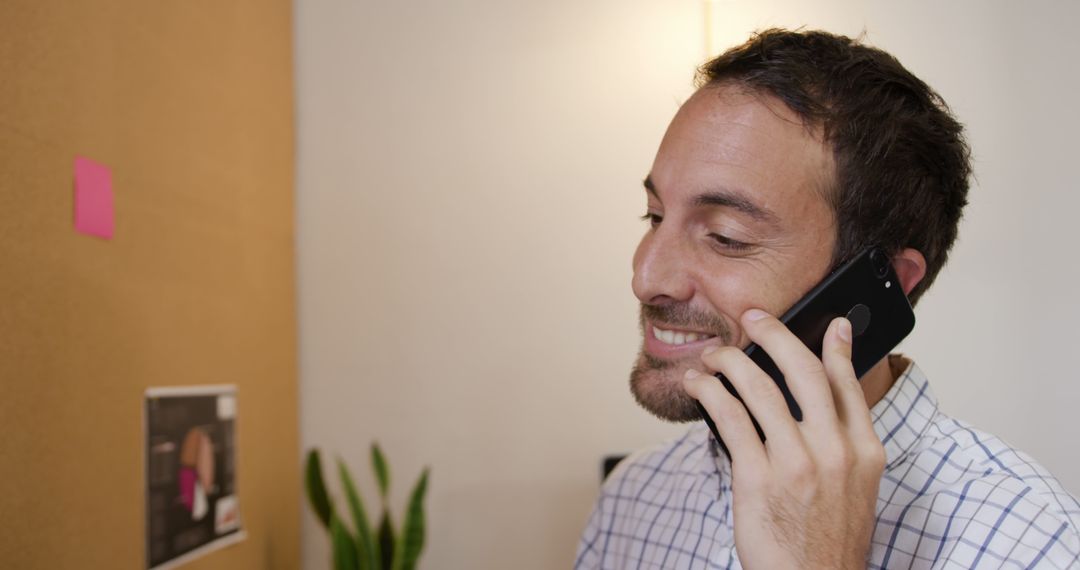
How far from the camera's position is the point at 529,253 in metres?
2.14

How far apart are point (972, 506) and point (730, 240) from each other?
34 cm

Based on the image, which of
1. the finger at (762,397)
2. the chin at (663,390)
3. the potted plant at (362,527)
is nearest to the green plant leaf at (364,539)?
the potted plant at (362,527)

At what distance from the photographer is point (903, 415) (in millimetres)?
936

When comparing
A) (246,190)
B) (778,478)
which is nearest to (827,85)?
(778,478)

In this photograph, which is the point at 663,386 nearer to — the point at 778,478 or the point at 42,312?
the point at 778,478

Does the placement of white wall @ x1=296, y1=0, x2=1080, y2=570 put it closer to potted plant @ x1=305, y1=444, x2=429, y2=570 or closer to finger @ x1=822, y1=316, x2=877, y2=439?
potted plant @ x1=305, y1=444, x2=429, y2=570

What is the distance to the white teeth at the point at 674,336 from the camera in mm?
949

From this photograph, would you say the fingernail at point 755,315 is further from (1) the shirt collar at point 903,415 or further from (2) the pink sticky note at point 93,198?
(2) the pink sticky note at point 93,198

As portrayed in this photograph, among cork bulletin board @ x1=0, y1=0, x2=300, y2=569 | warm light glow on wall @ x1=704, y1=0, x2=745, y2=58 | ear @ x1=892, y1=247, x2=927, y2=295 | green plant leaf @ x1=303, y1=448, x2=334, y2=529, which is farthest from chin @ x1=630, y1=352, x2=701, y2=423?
warm light glow on wall @ x1=704, y1=0, x2=745, y2=58

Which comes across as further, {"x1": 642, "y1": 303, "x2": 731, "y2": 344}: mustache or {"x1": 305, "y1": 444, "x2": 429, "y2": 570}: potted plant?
{"x1": 305, "y1": 444, "x2": 429, "y2": 570}: potted plant

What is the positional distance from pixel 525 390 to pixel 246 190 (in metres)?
0.75

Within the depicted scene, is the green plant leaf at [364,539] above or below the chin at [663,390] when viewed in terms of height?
below

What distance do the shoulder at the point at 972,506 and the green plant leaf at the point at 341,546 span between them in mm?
1146

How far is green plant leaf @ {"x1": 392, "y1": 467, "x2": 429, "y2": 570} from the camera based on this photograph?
1.77 metres
